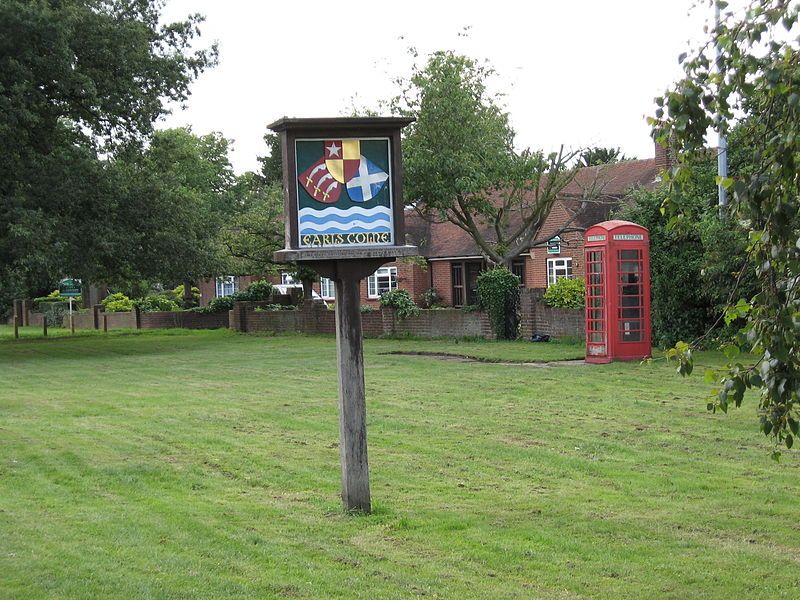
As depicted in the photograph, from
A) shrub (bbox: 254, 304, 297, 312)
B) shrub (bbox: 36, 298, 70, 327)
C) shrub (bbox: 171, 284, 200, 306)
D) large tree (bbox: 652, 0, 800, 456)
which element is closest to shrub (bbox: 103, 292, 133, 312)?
shrub (bbox: 36, 298, 70, 327)

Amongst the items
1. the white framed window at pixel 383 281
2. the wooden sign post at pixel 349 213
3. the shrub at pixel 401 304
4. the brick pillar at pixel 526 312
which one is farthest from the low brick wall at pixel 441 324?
the wooden sign post at pixel 349 213

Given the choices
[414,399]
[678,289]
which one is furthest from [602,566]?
[678,289]

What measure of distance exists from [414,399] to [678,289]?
1001 centimetres

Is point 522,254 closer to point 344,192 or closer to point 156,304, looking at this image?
point 156,304

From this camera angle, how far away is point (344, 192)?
29.3 feet

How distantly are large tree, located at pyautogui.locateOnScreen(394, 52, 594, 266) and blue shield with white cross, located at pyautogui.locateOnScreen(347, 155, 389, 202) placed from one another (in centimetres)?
2462

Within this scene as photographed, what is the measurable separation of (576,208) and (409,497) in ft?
125

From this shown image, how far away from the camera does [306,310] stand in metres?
39.8

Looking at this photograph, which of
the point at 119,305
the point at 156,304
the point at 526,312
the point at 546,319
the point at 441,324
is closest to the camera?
the point at 546,319

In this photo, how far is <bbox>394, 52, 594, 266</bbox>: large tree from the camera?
34.4m

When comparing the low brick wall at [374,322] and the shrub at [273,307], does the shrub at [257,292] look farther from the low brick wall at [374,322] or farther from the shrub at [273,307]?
the low brick wall at [374,322]

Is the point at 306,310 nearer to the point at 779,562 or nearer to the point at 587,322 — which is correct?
the point at 587,322

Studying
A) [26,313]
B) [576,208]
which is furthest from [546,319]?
[26,313]

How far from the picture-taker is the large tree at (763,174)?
480 cm
